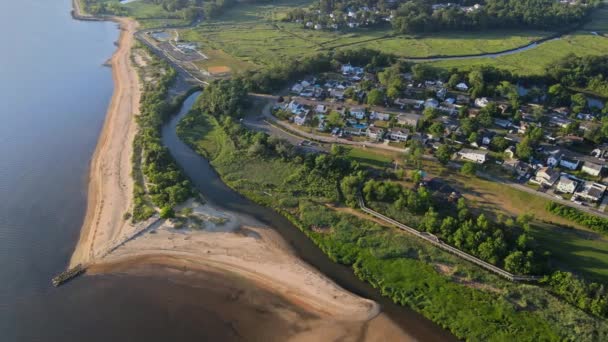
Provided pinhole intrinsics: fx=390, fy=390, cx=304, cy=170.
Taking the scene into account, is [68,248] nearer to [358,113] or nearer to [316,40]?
[358,113]

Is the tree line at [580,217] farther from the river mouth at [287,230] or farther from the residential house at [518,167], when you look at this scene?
the river mouth at [287,230]

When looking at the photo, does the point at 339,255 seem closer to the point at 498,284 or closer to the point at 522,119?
the point at 498,284

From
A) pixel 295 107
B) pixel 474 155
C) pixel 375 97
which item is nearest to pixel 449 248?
pixel 474 155

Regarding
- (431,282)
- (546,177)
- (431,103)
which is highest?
(431,103)

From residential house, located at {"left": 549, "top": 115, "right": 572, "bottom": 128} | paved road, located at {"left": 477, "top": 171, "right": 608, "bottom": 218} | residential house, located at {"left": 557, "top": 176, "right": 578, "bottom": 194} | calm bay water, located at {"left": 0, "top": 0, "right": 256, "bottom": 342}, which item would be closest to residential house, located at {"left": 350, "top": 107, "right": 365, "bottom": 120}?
paved road, located at {"left": 477, "top": 171, "right": 608, "bottom": 218}

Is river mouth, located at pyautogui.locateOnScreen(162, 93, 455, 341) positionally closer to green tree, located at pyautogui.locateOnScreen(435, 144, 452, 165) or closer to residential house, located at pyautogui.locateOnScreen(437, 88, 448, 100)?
green tree, located at pyautogui.locateOnScreen(435, 144, 452, 165)
